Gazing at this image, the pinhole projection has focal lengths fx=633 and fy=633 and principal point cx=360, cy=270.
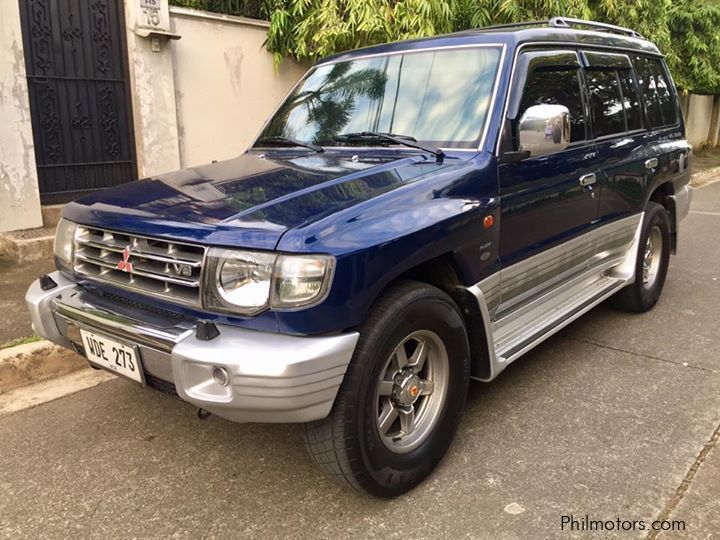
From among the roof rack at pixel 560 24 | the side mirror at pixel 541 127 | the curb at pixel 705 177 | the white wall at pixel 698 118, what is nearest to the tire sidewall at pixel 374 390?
the side mirror at pixel 541 127

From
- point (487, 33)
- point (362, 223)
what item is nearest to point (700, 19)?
point (487, 33)

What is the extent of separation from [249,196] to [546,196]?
1.65 meters

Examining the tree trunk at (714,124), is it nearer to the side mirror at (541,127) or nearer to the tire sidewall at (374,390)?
the side mirror at (541,127)

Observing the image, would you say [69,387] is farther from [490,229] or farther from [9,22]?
[9,22]

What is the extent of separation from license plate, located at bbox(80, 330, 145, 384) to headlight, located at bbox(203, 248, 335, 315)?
1.43ft

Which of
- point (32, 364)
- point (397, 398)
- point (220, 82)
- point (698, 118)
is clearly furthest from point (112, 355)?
point (698, 118)

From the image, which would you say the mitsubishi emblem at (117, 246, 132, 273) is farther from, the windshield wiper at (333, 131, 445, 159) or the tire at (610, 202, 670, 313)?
the tire at (610, 202, 670, 313)

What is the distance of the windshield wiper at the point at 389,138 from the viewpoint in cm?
308

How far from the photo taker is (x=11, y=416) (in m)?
3.45

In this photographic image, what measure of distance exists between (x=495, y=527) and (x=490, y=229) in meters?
1.29

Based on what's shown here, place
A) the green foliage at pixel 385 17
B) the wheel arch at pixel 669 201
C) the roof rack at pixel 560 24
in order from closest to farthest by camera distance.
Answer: the roof rack at pixel 560 24, the wheel arch at pixel 669 201, the green foliage at pixel 385 17

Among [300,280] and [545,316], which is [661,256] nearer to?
[545,316]

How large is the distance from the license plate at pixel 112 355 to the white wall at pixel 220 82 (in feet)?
16.2

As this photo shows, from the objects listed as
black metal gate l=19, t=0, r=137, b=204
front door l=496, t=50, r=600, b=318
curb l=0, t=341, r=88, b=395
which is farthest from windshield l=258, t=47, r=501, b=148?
black metal gate l=19, t=0, r=137, b=204
